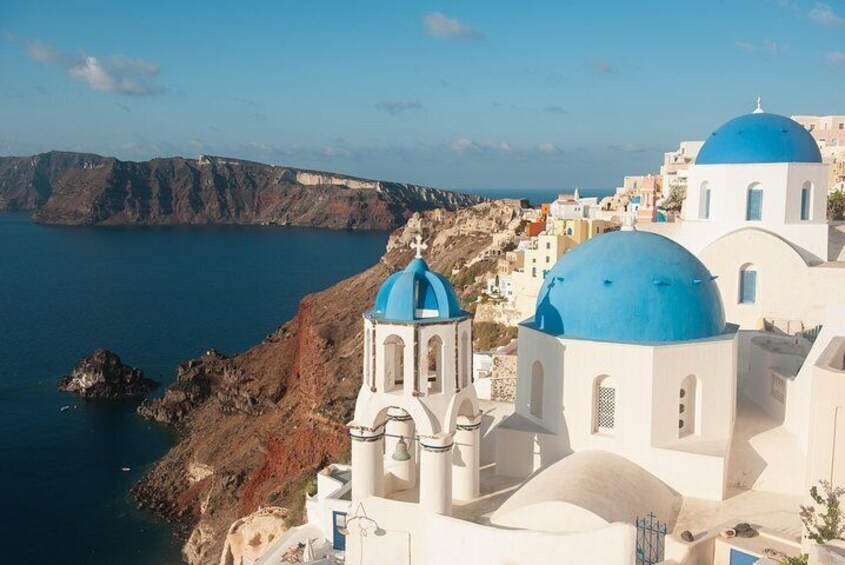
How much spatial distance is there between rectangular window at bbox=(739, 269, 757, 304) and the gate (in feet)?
30.6

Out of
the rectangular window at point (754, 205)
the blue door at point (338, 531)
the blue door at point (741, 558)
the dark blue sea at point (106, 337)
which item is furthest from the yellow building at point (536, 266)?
the blue door at point (741, 558)

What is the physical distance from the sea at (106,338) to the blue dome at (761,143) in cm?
2374

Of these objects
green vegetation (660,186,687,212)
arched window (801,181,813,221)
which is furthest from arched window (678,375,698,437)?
green vegetation (660,186,687,212)

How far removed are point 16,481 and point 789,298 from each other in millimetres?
32921

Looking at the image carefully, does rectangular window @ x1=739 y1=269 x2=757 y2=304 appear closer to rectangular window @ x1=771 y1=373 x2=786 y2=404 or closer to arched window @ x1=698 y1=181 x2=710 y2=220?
arched window @ x1=698 y1=181 x2=710 y2=220

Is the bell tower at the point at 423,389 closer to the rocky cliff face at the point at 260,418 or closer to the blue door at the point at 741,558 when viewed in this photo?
the blue door at the point at 741,558

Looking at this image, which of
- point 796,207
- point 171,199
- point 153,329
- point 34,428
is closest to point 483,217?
point 153,329

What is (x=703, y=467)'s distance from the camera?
12906 millimetres

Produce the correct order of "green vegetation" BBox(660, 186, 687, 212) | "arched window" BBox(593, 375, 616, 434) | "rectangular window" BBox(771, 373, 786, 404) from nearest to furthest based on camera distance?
"arched window" BBox(593, 375, 616, 434) → "rectangular window" BBox(771, 373, 786, 404) → "green vegetation" BBox(660, 186, 687, 212)

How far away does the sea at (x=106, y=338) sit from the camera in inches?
1238

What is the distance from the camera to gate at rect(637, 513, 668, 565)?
445 inches

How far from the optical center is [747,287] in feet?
63.2

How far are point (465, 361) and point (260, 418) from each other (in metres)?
30.0

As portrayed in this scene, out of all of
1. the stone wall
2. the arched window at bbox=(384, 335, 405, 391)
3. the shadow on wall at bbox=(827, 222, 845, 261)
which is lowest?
the stone wall
